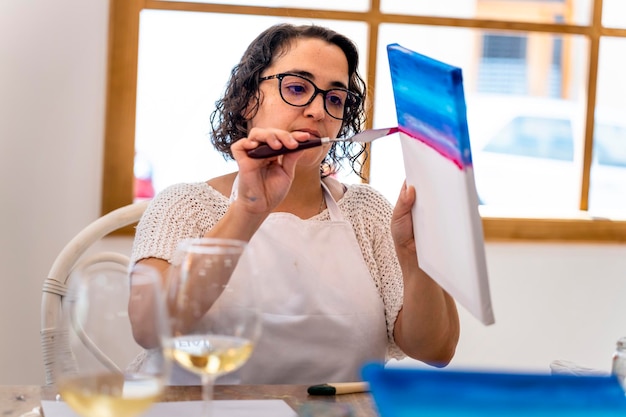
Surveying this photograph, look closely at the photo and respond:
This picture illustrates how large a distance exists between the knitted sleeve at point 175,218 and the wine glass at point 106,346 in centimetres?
67

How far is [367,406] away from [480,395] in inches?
18.6

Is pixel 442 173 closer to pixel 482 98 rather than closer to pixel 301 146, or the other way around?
pixel 301 146

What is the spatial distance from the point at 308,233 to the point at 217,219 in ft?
0.56

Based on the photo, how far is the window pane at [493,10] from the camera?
9.13 feet

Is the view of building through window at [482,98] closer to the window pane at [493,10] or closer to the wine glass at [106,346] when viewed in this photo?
the window pane at [493,10]

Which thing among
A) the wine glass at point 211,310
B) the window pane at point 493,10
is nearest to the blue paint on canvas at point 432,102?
the wine glass at point 211,310

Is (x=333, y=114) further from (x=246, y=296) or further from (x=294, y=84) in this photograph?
(x=246, y=296)

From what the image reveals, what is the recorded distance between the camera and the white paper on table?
3.46ft

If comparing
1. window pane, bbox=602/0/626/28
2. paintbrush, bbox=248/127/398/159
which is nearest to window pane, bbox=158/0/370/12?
window pane, bbox=602/0/626/28

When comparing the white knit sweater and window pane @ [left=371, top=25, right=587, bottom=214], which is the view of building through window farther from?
the white knit sweater

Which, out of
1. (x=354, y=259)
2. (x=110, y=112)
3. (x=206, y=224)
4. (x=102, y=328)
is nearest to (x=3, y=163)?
(x=110, y=112)

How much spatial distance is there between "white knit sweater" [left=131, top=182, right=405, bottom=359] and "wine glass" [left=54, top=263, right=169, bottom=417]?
672 mm

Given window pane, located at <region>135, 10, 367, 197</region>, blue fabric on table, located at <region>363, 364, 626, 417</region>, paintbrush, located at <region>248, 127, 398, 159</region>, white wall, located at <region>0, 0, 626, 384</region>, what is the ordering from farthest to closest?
window pane, located at <region>135, 10, 367, 197</region>
white wall, located at <region>0, 0, 626, 384</region>
paintbrush, located at <region>248, 127, 398, 159</region>
blue fabric on table, located at <region>363, 364, 626, 417</region>

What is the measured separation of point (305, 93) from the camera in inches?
63.0
